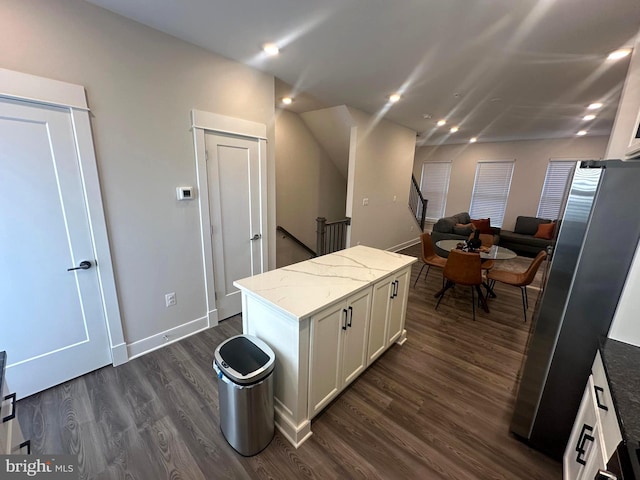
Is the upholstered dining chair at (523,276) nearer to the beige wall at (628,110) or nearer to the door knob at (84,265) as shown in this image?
the beige wall at (628,110)

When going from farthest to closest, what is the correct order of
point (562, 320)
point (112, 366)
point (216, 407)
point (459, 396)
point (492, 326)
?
point (492, 326), point (112, 366), point (459, 396), point (216, 407), point (562, 320)

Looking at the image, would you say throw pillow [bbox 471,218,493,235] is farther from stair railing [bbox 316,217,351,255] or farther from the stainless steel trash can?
the stainless steel trash can

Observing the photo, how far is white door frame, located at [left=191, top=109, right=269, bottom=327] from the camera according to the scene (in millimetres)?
2377

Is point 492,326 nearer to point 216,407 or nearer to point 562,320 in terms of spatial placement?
point 562,320

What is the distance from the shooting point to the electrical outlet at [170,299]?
2434mm

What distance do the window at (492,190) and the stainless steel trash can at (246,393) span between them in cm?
734

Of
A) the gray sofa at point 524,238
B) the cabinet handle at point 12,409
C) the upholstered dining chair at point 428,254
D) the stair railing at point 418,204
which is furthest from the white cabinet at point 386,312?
the gray sofa at point 524,238

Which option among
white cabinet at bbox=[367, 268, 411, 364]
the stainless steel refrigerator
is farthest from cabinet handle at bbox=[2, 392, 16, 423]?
the stainless steel refrigerator

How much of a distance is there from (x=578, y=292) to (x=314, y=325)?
1379mm

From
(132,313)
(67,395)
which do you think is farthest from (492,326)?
(67,395)

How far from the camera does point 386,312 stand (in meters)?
2.21

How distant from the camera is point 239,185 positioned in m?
2.79

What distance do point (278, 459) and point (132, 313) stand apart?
5.63 feet

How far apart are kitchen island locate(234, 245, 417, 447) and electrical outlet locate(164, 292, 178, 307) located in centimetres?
111
